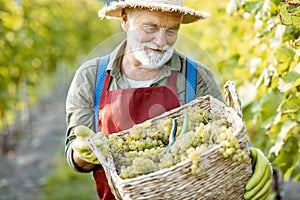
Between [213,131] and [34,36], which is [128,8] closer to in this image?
[213,131]

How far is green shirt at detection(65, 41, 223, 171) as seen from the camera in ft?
7.63

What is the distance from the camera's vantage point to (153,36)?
2.19 m

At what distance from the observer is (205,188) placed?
1.72 metres

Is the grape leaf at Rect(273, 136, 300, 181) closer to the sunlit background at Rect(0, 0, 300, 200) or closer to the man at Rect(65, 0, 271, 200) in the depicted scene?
the sunlit background at Rect(0, 0, 300, 200)

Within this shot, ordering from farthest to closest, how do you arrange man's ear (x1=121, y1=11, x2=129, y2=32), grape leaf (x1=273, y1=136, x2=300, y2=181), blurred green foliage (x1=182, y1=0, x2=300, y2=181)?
grape leaf (x1=273, y1=136, x2=300, y2=181) < blurred green foliage (x1=182, y1=0, x2=300, y2=181) < man's ear (x1=121, y1=11, x2=129, y2=32)

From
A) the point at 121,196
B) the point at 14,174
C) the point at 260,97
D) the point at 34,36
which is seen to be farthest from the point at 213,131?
the point at 34,36

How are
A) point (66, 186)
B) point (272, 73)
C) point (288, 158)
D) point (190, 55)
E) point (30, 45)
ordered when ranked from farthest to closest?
point (30, 45), point (66, 186), point (288, 158), point (272, 73), point (190, 55)

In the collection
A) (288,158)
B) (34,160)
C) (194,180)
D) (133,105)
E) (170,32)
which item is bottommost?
(34,160)

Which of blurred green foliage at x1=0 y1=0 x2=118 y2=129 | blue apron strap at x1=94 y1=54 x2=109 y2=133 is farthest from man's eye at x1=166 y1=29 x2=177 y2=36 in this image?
blurred green foliage at x1=0 y1=0 x2=118 y2=129

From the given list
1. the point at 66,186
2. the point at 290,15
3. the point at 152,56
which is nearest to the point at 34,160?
the point at 66,186

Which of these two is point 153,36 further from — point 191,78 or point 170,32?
point 191,78

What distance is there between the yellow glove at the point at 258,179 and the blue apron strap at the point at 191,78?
0.51 metres

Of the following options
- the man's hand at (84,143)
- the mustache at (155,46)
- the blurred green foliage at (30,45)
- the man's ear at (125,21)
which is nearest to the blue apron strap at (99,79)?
the man's ear at (125,21)

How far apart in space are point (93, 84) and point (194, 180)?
82cm
